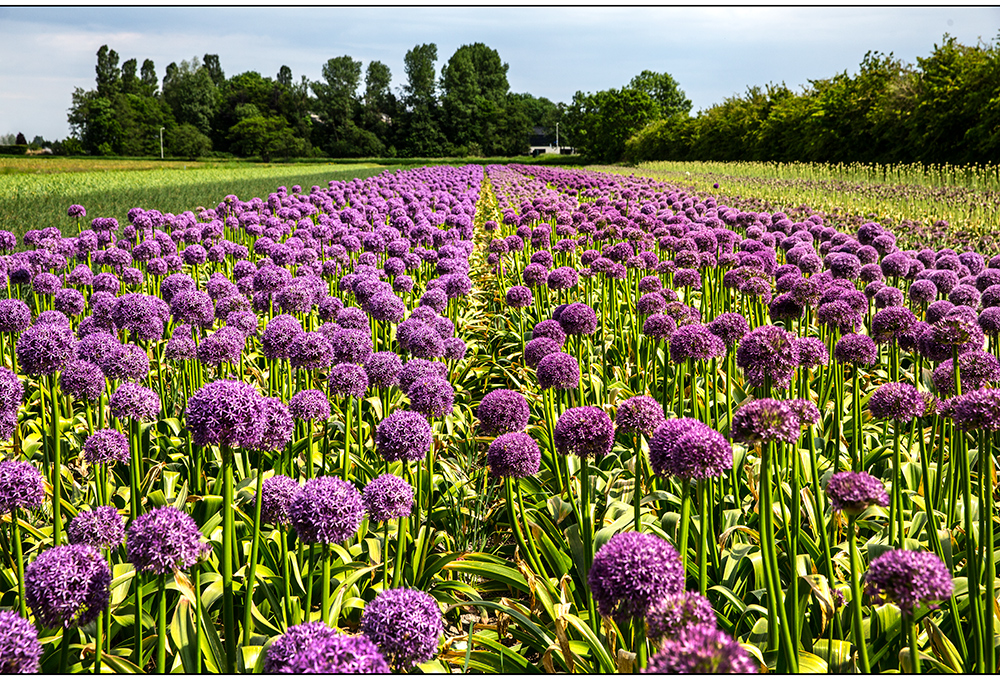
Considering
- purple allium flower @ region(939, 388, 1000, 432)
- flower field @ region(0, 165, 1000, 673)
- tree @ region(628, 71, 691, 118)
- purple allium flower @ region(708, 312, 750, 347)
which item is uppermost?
tree @ region(628, 71, 691, 118)

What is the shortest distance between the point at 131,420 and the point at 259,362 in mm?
2685

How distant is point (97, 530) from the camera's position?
8.16ft

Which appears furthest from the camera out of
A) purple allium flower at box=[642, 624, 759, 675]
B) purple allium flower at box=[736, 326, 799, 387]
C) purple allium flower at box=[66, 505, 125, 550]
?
purple allium flower at box=[736, 326, 799, 387]

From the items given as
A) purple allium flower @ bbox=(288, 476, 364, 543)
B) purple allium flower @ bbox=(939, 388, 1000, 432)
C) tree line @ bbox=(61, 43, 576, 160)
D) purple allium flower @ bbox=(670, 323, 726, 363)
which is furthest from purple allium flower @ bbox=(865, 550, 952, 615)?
tree line @ bbox=(61, 43, 576, 160)

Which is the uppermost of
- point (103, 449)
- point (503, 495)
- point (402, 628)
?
point (103, 449)

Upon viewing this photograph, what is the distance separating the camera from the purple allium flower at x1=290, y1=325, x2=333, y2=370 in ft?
12.3

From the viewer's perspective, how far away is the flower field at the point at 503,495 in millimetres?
2049

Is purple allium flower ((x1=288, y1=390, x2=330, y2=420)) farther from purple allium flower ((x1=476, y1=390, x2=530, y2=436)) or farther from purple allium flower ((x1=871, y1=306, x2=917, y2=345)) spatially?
purple allium flower ((x1=871, y1=306, x2=917, y2=345))

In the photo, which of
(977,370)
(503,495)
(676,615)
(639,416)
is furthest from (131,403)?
(977,370)

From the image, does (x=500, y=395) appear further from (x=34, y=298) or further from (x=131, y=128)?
(x=131, y=128)

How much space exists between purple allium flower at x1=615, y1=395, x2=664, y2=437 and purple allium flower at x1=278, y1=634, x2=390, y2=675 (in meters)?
1.82

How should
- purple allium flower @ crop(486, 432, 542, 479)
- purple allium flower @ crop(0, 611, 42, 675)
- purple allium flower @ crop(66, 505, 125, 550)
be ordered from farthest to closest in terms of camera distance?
purple allium flower @ crop(486, 432, 542, 479) < purple allium flower @ crop(66, 505, 125, 550) < purple allium flower @ crop(0, 611, 42, 675)

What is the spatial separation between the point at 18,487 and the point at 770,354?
3254 mm

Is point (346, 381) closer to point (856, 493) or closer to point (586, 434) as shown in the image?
point (586, 434)
